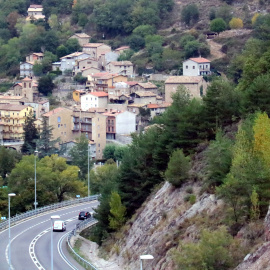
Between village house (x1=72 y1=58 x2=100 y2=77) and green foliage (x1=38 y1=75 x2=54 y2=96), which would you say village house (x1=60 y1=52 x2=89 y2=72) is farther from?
green foliage (x1=38 y1=75 x2=54 y2=96)

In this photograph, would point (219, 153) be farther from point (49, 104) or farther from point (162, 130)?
point (49, 104)

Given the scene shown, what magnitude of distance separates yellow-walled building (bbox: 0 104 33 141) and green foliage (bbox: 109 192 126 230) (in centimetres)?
5137

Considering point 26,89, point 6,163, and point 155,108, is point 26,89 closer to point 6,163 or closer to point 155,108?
point 155,108

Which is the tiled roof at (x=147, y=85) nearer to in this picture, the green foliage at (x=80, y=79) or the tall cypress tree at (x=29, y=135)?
the green foliage at (x=80, y=79)

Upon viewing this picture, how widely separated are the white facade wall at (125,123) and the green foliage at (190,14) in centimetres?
2680

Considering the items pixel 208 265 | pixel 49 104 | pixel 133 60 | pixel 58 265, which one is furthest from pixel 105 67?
pixel 208 265

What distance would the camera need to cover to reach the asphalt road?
32344 millimetres

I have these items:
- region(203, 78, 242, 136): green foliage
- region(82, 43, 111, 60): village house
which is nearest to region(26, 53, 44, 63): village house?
region(82, 43, 111, 60): village house

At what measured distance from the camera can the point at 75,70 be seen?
336ft

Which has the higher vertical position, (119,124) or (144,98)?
(144,98)

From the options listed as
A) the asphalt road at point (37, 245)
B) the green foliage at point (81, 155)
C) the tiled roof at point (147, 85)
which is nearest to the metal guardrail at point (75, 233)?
the asphalt road at point (37, 245)

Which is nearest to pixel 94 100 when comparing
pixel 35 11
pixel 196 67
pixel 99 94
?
pixel 99 94

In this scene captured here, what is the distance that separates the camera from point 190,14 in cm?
10819

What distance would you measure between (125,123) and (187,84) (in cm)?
813
